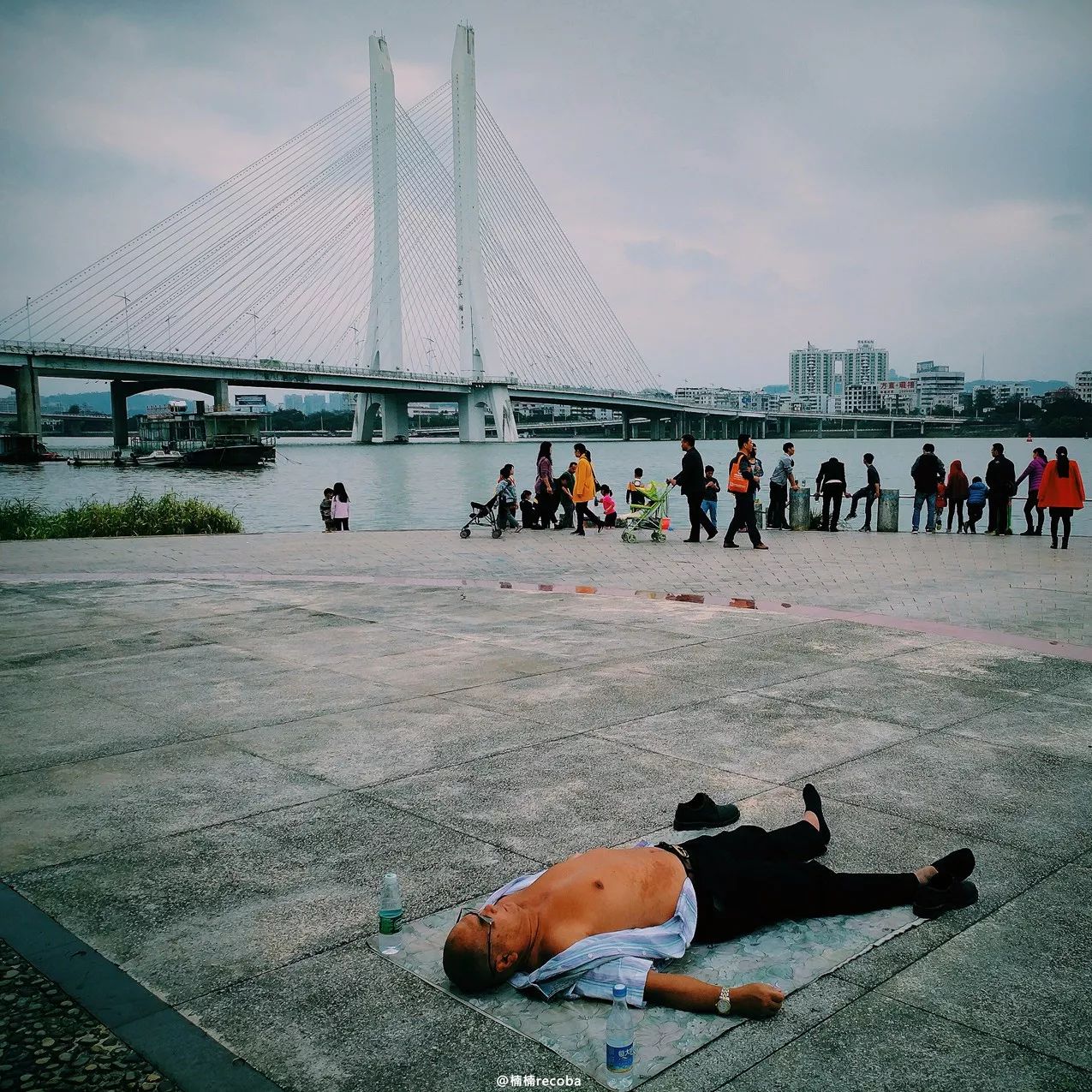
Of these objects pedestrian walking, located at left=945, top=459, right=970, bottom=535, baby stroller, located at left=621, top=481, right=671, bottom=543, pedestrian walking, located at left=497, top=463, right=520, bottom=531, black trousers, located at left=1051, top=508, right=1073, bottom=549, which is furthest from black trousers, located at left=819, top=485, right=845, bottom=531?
pedestrian walking, located at left=497, top=463, right=520, bottom=531

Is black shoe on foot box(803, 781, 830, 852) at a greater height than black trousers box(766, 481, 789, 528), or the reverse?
black trousers box(766, 481, 789, 528)

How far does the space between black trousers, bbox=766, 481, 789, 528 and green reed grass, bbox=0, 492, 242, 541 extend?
10.6 m

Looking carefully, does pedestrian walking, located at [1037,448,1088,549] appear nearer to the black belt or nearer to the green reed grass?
the black belt

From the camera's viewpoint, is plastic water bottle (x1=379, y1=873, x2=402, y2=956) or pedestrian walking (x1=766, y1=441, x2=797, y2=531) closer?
plastic water bottle (x1=379, y1=873, x2=402, y2=956)

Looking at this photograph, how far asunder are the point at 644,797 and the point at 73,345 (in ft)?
229

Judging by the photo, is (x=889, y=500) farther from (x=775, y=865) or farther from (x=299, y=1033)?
(x=299, y=1033)

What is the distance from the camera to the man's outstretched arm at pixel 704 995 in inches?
117

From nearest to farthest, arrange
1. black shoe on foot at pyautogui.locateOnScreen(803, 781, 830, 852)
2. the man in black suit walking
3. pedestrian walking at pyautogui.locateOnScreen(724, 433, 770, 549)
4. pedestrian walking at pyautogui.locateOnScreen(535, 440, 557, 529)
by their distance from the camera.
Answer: black shoe on foot at pyautogui.locateOnScreen(803, 781, 830, 852), pedestrian walking at pyautogui.locateOnScreen(724, 433, 770, 549), the man in black suit walking, pedestrian walking at pyautogui.locateOnScreen(535, 440, 557, 529)

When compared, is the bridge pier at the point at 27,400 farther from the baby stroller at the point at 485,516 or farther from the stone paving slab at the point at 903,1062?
the stone paving slab at the point at 903,1062

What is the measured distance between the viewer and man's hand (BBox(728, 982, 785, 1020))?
9.78 ft

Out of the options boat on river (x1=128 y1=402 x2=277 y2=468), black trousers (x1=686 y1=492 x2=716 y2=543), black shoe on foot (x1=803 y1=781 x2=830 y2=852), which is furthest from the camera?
boat on river (x1=128 y1=402 x2=277 y2=468)

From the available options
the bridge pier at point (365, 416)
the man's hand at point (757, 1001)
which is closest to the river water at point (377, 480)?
the bridge pier at point (365, 416)

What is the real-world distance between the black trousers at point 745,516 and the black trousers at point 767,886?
12.0m

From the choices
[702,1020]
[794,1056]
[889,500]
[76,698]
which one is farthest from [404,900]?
[889,500]
